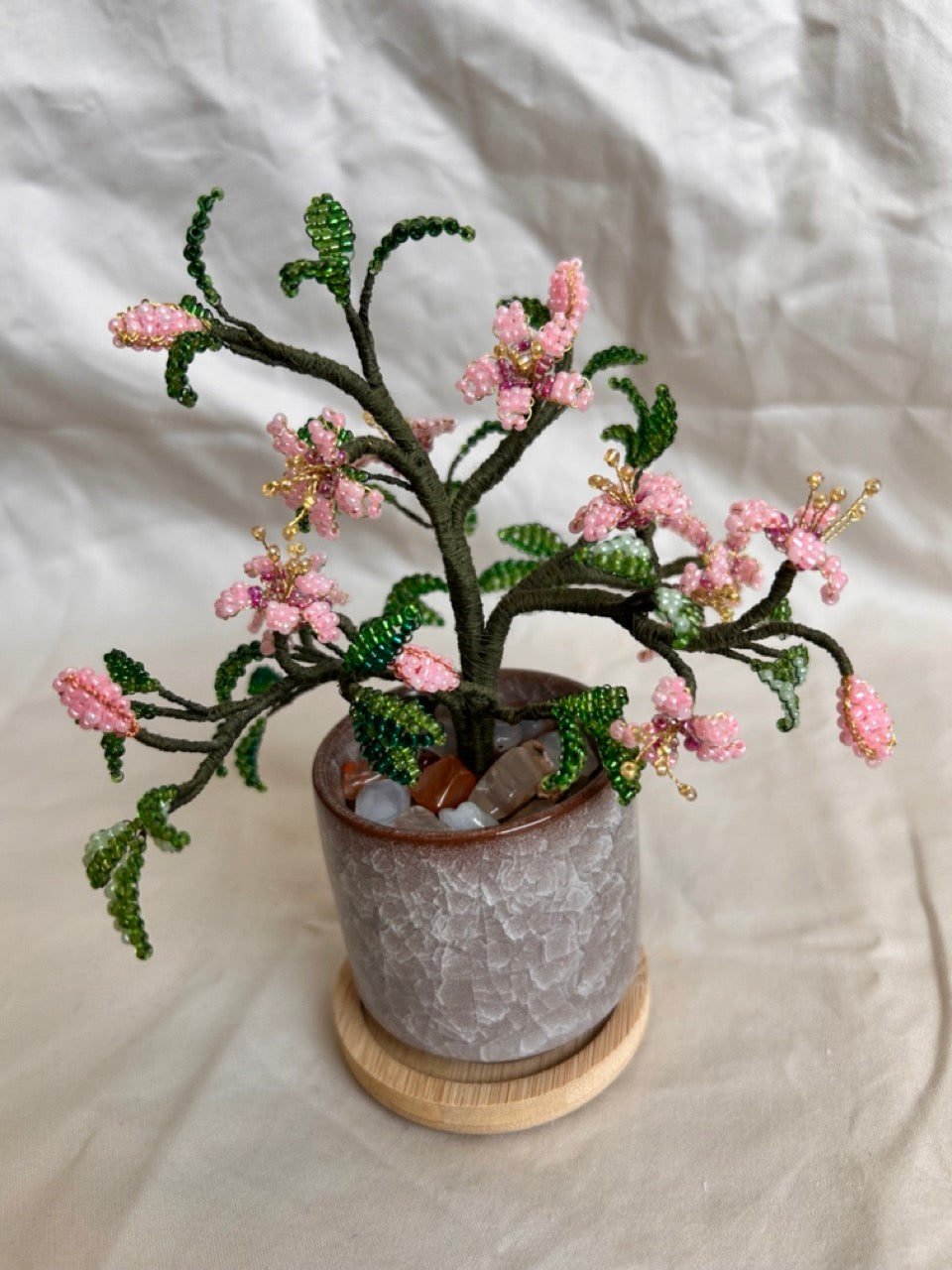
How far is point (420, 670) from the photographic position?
766mm

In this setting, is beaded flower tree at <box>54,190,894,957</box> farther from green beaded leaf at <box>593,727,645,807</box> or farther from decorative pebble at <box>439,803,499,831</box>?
decorative pebble at <box>439,803,499,831</box>

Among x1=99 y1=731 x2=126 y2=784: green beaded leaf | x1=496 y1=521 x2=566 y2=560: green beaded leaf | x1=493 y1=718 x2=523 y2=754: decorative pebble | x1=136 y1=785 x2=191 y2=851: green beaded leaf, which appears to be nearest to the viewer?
x1=136 y1=785 x2=191 y2=851: green beaded leaf

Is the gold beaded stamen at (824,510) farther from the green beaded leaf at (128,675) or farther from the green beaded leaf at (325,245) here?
the green beaded leaf at (128,675)

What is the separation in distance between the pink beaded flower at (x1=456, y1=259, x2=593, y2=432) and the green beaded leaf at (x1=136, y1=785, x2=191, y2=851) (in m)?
0.32

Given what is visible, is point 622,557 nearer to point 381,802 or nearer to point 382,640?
point 382,640

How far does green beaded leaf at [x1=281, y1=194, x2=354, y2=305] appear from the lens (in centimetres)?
73

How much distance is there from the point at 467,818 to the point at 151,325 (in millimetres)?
413

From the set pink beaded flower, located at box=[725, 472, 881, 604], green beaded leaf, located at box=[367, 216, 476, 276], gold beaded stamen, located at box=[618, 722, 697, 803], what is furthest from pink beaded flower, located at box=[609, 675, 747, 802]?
green beaded leaf, located at box=[367, 216, 476, 276]


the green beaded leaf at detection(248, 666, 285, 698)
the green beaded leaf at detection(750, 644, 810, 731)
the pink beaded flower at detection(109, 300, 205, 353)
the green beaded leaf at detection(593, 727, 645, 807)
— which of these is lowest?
the green beaded leaf at detection(248, 666, 285, 698)

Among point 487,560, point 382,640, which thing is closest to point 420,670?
point 382,640

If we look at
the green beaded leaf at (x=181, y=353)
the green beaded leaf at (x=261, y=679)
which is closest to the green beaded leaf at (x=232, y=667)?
the green beaded leaf at (x=261, y=679)

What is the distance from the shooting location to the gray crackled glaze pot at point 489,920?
82cm

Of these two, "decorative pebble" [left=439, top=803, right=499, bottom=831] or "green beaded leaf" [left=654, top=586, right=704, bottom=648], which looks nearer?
"green beaded leaf" [left=654, top=586, right=704, bottom=648]

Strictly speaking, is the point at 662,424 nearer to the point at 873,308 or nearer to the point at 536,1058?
the point at 536,1058
